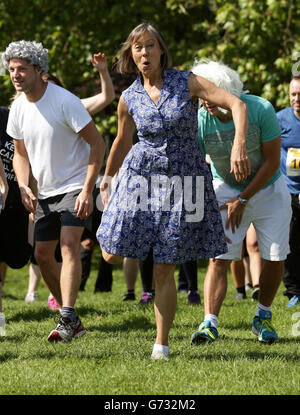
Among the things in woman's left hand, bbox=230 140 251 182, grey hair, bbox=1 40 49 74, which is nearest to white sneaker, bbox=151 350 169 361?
woman's left hand, bbox=230 140 251 182

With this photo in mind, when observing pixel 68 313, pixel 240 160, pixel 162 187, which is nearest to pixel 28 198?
pixel 68 313

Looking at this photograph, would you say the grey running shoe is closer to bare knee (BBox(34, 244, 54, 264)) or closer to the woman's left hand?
bare knee (BBox(34, 244, 54, 264))

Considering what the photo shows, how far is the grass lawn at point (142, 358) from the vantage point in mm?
3984

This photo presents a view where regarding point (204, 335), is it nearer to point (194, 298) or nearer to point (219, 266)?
point (219, 266)

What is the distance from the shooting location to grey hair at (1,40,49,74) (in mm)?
5605

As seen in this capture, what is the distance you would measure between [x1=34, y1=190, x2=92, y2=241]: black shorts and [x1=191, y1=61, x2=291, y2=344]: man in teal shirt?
1.07 meters

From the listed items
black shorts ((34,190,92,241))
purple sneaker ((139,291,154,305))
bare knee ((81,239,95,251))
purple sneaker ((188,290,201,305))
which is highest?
black shorts ((34,190,92,241))

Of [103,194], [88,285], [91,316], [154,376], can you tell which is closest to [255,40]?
[88,285]

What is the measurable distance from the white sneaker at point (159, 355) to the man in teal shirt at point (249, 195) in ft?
2.16

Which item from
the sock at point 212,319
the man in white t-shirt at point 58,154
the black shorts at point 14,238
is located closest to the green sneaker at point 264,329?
the sock at point 212,319

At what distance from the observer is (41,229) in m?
5.98

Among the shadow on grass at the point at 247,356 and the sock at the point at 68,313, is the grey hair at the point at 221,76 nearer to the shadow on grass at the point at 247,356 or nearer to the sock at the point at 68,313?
the shadow on grass at the point at 247,356
